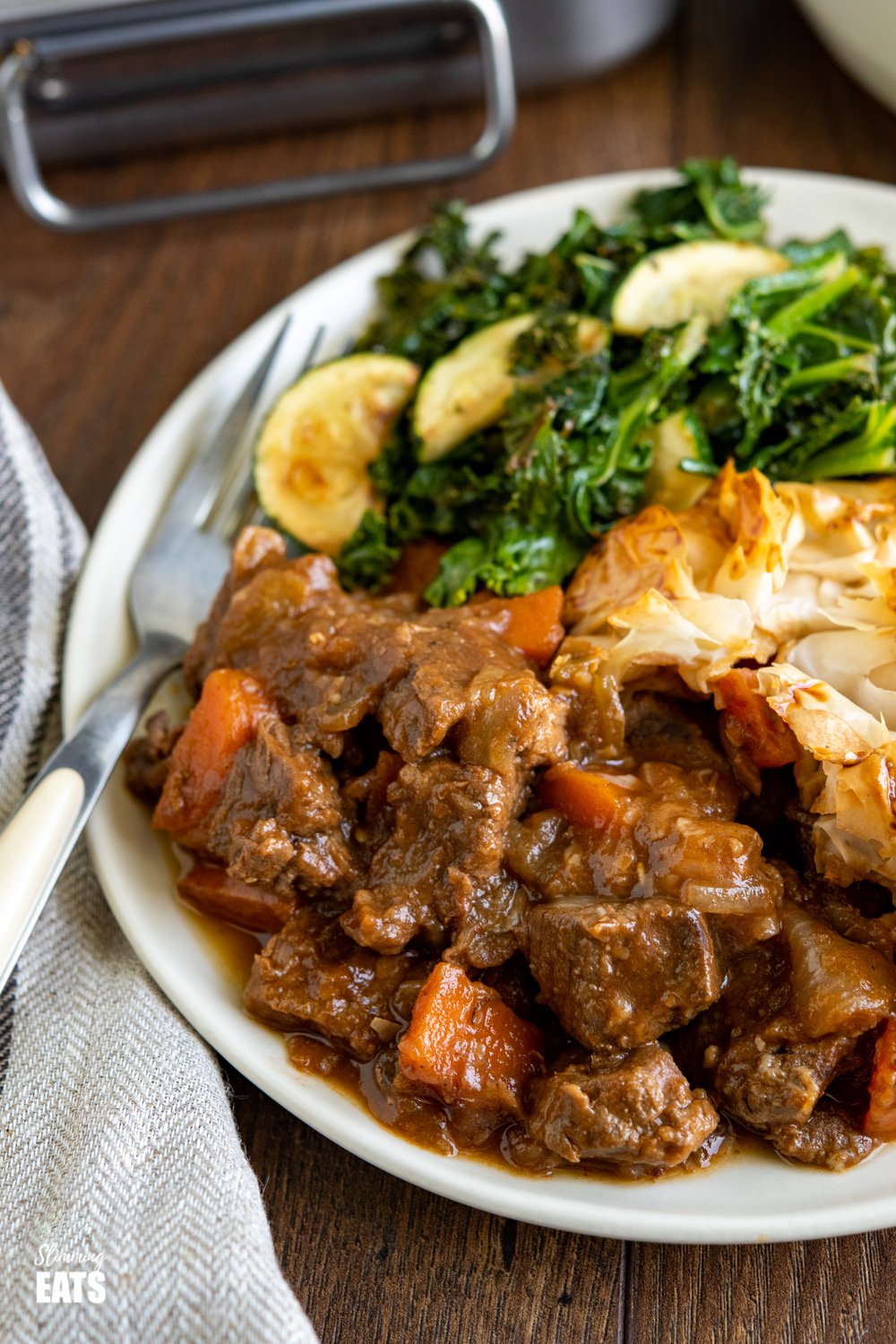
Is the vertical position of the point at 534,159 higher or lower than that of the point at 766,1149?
higher

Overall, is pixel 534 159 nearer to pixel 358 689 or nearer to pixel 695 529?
pixel 695 529

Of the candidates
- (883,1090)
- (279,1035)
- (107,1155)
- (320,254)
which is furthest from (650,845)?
(320,254)

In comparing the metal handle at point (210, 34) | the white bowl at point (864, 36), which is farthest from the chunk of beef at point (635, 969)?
the white bowl at point (864, 36)

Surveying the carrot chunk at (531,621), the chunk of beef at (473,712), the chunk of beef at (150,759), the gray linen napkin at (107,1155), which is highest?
the chunk of beef at (473,712)

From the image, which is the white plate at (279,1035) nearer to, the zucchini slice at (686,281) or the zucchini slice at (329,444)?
the zucchini slice at (329,444)

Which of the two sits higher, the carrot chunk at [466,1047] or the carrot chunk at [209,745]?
the carrot chunk at [209,745]

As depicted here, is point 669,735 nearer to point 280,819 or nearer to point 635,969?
point 635,969

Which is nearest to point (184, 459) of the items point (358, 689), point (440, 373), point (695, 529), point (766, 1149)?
point (440, 373)
